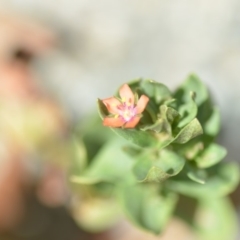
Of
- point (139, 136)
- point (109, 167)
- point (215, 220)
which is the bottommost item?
point (215, 220)

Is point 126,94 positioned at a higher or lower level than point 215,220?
higher

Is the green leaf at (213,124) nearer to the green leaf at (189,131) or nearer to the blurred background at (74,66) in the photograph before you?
the green leaf at (189,131)

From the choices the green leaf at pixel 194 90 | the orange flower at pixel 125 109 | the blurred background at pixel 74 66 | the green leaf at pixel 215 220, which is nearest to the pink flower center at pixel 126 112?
the orange flower at pixel 125 109

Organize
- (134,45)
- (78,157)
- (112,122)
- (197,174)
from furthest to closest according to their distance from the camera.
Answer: (134,45), (78,157), (197,174), (112,122)

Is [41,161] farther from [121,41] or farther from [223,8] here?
[223,8]

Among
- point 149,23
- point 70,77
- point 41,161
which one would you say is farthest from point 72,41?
point 41,161

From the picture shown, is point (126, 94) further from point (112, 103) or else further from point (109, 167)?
point (109, 167)

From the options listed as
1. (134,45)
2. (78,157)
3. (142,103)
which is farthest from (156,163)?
(134,45)
